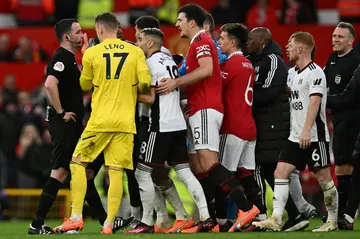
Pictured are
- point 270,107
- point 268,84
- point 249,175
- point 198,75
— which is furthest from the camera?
point 270,107

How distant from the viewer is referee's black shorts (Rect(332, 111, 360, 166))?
1346 centimetres

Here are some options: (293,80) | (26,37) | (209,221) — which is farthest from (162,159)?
(26,37)

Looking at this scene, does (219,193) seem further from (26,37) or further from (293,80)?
(26,37)

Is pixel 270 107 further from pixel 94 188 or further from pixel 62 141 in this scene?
pixel 62 141

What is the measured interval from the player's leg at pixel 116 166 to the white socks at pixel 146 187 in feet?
0.78

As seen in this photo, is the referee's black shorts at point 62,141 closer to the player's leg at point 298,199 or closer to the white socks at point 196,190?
the white socks at point 196,190

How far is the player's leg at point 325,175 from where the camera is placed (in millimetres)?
12633

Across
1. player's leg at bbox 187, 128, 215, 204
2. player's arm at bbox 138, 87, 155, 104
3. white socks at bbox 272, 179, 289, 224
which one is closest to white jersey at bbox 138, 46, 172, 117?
player's arm at bbox 138, 87, 155, 104

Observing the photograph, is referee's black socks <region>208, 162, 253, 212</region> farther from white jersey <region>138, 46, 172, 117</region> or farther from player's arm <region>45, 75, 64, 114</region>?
player's arm <region>45, 75, 64, 114</region>

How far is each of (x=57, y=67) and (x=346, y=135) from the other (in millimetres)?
3451

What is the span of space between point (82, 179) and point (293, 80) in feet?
8.45

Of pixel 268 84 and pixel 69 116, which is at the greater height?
pixel 268 84

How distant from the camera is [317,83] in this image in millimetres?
12484

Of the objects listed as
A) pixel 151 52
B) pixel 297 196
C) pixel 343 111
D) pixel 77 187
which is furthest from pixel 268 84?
pixel 77 187
